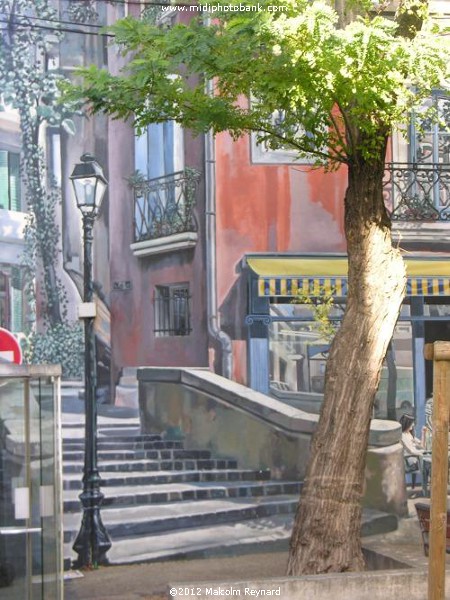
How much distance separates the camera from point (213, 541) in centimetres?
1297

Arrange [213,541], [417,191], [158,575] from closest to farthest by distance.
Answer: [158,575]
[213,541]
[417,191]

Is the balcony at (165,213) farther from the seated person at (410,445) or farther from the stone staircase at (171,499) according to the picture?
the seated person at (410,445)

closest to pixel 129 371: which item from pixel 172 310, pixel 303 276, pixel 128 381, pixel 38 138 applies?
pixel 128 381

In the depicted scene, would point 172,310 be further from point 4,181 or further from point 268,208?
point 4,181

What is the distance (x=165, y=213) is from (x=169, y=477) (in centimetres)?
315

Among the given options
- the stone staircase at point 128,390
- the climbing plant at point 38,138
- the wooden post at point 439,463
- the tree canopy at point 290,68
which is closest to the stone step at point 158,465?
the stone staircase at point 128,390

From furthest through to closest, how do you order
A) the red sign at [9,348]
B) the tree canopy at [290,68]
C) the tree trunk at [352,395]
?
the red sign at [9,348], the tree trunk at [352,395], the tree canopy at [290,68]

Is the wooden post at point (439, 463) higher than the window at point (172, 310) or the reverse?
the reverse

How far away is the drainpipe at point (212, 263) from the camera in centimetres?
1351

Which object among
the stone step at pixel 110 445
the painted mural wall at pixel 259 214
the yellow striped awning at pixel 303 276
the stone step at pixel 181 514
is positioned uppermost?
the painted mural wall at pixel 259 214

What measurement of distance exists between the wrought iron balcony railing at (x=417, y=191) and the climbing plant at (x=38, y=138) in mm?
4049

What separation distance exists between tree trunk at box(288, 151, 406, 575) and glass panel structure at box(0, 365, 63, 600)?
1.94m

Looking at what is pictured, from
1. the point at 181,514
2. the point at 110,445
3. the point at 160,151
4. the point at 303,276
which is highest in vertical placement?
the point at 160,151

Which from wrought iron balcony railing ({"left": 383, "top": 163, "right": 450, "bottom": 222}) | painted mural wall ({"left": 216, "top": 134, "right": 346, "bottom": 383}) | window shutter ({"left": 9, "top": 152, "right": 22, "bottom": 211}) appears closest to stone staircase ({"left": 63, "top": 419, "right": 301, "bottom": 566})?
painted mural wall ({"left": 216, "top": 134, "right": 346, "bottom": 383})
